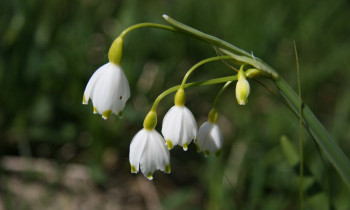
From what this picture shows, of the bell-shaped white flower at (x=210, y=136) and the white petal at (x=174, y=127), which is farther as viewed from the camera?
the bell-shaped white flower at (x=210, y=136)

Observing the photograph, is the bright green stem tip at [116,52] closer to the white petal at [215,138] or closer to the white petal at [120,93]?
the white petal at [120,93]

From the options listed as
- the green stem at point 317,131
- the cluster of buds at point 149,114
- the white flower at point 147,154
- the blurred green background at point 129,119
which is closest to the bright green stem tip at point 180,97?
the cluster of buds at point 149,114

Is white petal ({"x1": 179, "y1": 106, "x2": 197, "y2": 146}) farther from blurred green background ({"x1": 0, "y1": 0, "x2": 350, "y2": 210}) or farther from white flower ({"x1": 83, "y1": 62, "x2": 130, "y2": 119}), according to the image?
blurred green background ({"x1": 0, "y1": 0, "x2": 350, "y2": 210})

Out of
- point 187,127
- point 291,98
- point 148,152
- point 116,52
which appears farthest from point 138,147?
point 291,98

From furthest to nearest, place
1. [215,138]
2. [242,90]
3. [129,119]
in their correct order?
[129,119] < [215,138] < [242,90]

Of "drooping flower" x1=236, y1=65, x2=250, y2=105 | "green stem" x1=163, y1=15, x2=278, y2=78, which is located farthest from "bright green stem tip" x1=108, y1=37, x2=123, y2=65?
"drooping flower" x1=236, y1=65, x2=250, y2=105

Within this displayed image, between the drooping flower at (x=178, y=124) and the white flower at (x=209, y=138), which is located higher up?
the drooping flower at (x=178, y=124)

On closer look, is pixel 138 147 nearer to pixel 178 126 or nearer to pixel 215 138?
pixel 178 126

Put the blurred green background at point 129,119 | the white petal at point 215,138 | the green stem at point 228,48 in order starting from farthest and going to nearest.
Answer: the blurred green background at point 129,119, the white petal at point 215,138, the green stem at point 228,48
